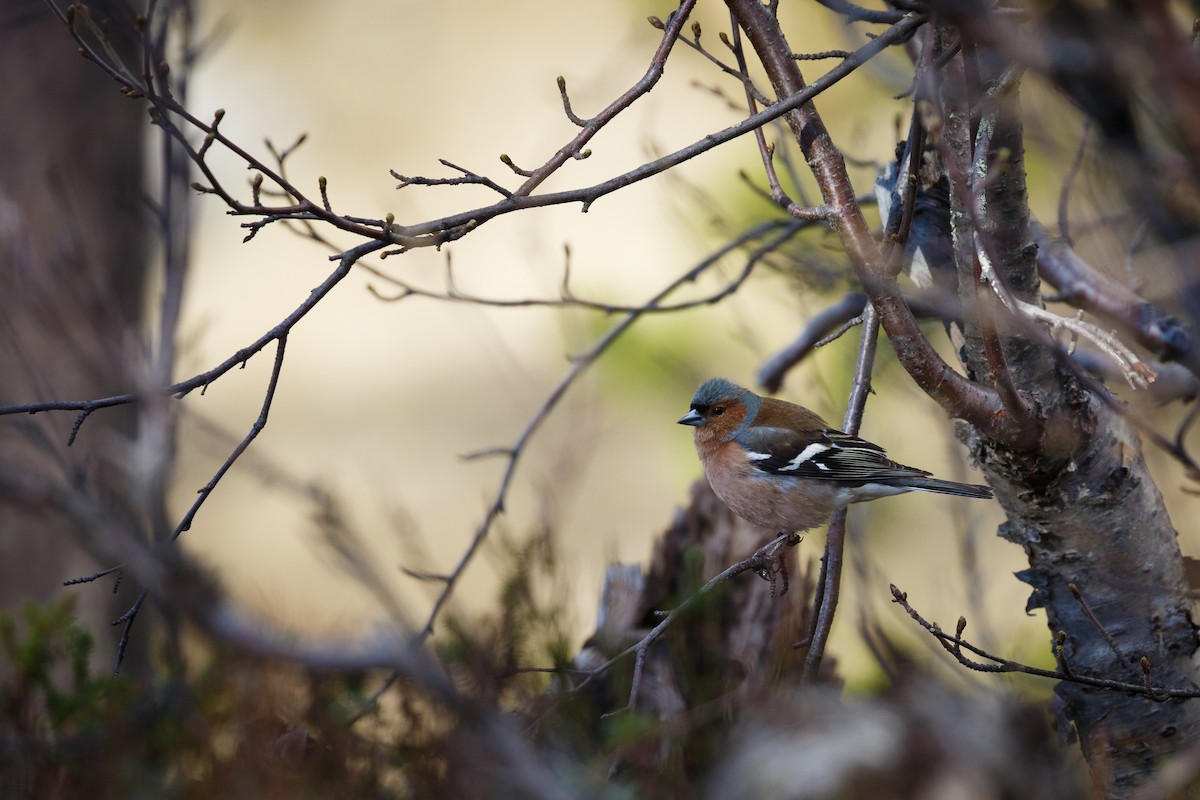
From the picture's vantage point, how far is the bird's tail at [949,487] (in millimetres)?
3375

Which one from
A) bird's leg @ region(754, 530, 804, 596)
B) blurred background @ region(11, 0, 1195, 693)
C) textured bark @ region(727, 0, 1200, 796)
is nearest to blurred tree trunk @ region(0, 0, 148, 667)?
blurred background @ region(11, 0, 1195, 693)

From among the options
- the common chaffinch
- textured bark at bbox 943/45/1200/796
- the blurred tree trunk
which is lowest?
textured bark at bbox 943/45/1200/796

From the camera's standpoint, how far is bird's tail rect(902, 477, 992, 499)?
3375 millimetres

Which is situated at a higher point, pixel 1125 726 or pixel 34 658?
pixel 34 658

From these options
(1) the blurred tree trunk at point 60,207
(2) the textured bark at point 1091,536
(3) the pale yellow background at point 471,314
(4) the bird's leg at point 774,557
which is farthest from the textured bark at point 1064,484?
(1) the blurred tree trunk at point 60,207

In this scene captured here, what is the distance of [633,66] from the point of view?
8.66 m

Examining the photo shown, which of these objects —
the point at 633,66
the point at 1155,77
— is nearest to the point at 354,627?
the point at 1155,77

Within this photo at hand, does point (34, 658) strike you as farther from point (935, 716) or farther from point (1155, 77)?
point (1155, 77)

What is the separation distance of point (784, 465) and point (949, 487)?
0.66 meters

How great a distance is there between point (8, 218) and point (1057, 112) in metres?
4.16

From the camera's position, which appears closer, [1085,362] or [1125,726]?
[1125,726]

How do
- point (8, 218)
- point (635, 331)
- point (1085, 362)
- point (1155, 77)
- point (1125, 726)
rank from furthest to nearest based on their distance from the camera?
point (635, 331) → point (8, 218) → point (1085, 362) → point (1125, 726) → point (1155, 77)

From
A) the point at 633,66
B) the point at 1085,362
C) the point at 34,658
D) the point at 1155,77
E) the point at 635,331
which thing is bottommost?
the point at 34,658

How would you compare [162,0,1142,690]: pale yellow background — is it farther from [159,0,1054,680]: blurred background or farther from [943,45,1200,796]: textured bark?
[943,45,1200,796]: textured bark
